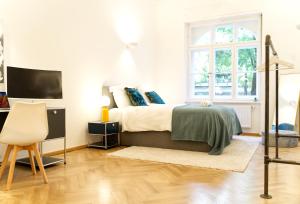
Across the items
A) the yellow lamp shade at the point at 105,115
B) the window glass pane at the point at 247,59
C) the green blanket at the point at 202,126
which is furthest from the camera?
the window glass pane at the point at 247,59

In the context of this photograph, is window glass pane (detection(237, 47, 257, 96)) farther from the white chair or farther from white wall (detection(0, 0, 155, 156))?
the white chair

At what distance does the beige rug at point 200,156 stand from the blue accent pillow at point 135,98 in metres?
0.93

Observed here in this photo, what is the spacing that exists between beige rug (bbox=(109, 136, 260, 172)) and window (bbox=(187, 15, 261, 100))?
6.67ft

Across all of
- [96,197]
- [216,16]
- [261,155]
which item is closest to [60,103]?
[96,197]

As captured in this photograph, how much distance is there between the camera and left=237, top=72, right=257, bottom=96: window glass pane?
6.22 m

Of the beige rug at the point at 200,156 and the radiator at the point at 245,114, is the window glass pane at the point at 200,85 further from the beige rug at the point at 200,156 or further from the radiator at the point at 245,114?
the beige rug at the point at 200,156

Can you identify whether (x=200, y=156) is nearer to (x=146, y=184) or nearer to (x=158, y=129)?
(x=158, y=129)

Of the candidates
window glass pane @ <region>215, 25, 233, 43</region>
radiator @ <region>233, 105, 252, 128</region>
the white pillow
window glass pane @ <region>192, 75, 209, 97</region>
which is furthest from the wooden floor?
window glass pane @ <region>215, 25, 233, 43</region>

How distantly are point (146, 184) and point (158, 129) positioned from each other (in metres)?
1.71

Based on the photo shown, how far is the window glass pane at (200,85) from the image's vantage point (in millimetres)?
6709

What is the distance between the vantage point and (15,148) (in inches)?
108

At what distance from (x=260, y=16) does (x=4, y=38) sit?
4820 millimetres

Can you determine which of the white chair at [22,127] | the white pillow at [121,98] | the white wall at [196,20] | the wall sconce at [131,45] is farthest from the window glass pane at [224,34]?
the white chair at [22,127]

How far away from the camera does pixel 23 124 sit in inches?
106
